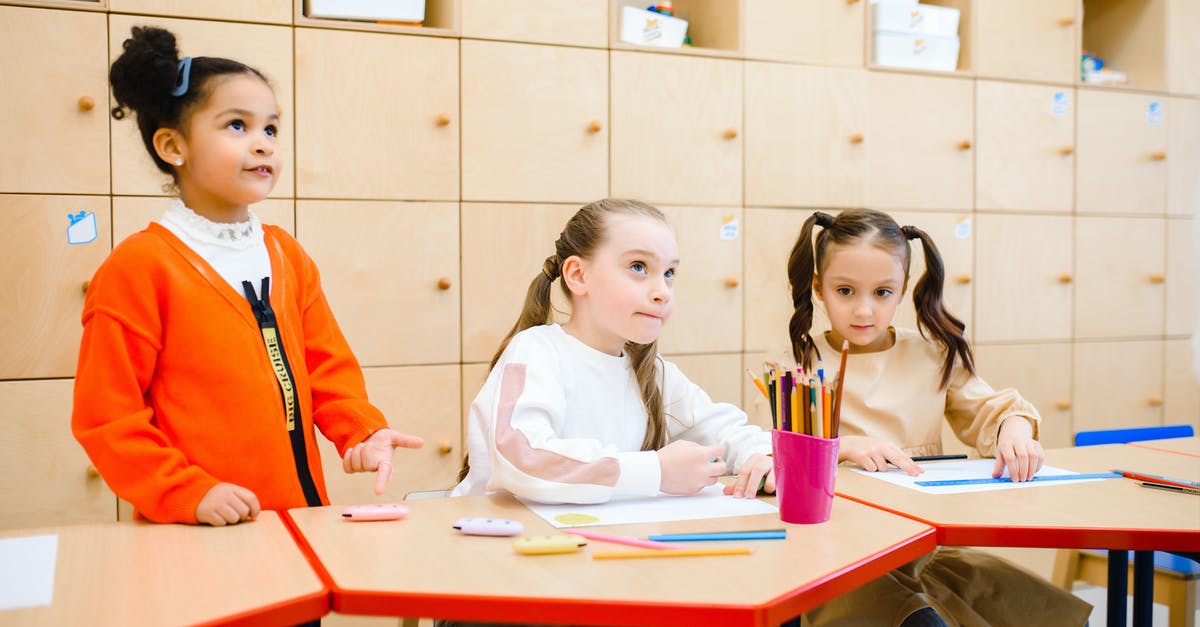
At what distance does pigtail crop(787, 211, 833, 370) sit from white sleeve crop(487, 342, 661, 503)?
0.70 meters

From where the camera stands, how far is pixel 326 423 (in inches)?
59.4

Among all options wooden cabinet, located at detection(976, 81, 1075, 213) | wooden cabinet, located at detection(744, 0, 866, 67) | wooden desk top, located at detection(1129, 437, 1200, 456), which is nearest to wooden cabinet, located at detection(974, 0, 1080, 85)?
wooden cabinet, located at detection(976, 81, 1075, 213)

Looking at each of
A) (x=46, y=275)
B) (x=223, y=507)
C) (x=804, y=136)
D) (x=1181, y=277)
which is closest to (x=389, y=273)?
(x=46, y=275)

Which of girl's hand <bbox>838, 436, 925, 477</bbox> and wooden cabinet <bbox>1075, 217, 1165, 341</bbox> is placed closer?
girl's hand <bbox>838, 436, 925, 477</bbox>

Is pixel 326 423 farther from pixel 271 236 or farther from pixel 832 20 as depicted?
pixel 832 20

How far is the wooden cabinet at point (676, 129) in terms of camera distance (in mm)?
2852

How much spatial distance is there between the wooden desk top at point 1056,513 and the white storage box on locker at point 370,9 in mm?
1769

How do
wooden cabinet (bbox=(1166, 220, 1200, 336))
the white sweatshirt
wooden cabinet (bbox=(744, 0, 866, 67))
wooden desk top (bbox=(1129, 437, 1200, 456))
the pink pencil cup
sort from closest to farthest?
1. the pink pencil cup
2. the white sweatshirt
3. wooden desk top (bbox=(1129, 437, 1200, 456))
4. wooden cabinet (bbox=(744, 0, 866, 67))
5. wooden cabinet (bbox=(1166, 220, 1200, 336))

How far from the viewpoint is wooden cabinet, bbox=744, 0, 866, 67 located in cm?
300

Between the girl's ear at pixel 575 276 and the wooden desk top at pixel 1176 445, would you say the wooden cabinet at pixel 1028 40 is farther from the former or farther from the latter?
the girl's ear at pixel 575 276

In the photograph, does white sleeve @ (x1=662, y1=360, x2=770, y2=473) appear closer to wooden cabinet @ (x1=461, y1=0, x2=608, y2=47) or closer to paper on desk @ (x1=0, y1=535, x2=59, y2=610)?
paper on desk @ (x1=0, y1=535, x2=59, y2=610)

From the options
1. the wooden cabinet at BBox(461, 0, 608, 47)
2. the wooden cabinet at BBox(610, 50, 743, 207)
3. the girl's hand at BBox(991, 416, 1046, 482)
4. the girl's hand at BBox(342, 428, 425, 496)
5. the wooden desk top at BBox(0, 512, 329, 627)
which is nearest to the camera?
the wooden desk top at BBox(0, 512, 329, 627)

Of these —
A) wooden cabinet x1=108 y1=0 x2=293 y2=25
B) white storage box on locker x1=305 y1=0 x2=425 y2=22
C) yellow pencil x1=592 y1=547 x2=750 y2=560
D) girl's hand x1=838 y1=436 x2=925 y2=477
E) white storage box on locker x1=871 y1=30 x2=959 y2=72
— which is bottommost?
yellow pencil x1=592 y1=547 x2=750 y2=560

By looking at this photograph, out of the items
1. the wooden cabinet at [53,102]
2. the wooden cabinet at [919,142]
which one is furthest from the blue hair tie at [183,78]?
the wooden cabinet at [919,142]
